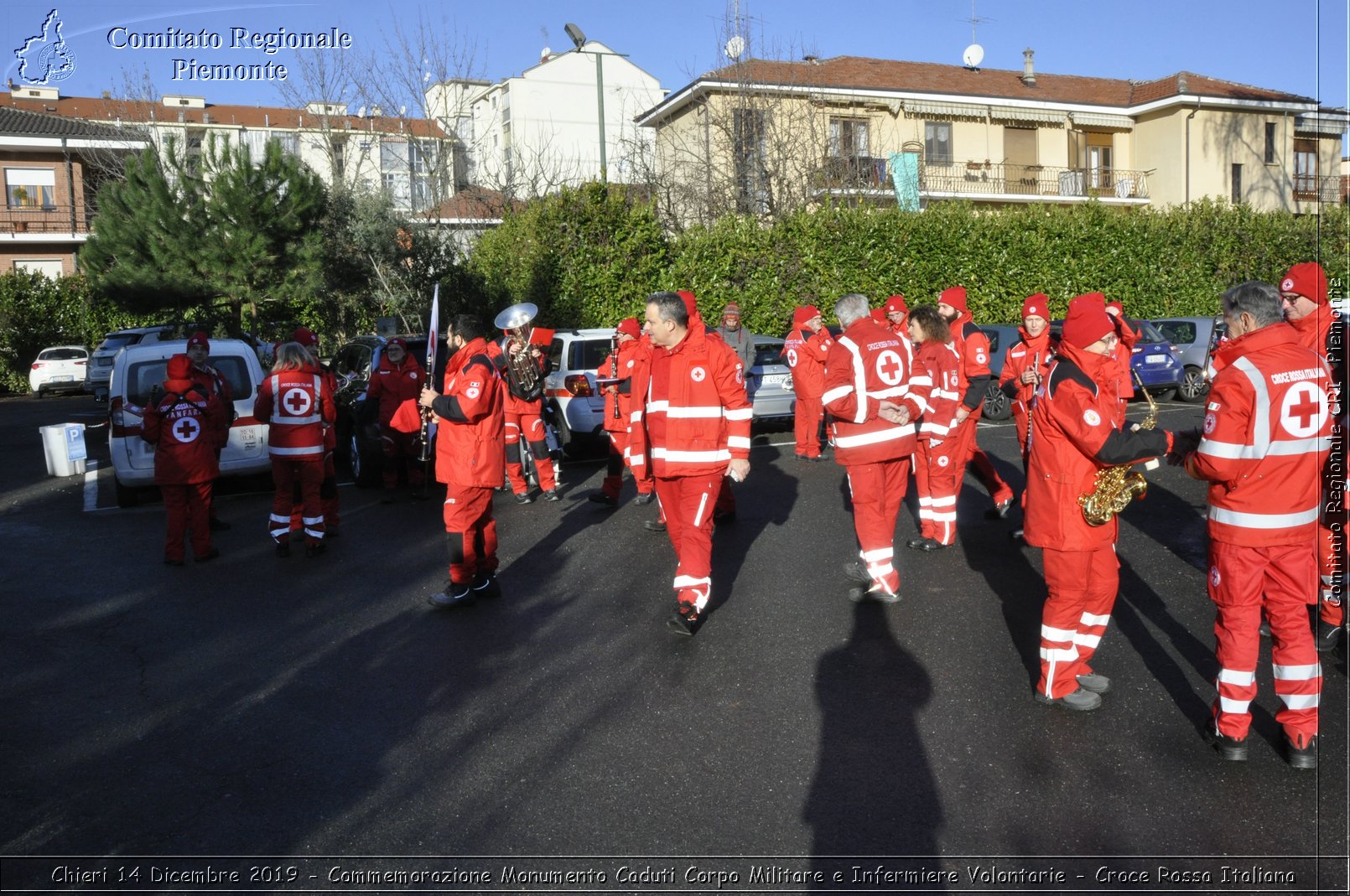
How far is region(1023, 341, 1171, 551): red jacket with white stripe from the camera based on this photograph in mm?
4730

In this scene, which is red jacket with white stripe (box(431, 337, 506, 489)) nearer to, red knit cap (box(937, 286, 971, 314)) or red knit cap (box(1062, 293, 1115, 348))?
red knit cap (box(1062, 293, 1115, 348))

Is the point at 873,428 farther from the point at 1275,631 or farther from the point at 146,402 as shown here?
the point at 146,402

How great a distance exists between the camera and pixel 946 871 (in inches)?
Answer: 149

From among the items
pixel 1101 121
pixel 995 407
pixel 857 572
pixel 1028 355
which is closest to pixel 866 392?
pixel 857 572

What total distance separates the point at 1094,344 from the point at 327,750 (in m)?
3.99

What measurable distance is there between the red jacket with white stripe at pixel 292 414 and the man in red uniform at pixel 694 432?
151 inches

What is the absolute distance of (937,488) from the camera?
8.50 metres

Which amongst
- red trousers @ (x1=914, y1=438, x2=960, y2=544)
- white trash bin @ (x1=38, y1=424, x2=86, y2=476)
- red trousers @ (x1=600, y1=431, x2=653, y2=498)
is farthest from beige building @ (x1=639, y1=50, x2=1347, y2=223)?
red trousers @ (x1=914, y1=438, x2=960, y2=544)

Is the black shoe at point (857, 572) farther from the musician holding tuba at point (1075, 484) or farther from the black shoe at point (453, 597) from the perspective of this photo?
the black shoe at point (453, 597)

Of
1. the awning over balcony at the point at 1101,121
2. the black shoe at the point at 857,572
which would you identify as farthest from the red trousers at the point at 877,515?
the awning over balcony at the point at 1101,121

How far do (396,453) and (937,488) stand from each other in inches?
242

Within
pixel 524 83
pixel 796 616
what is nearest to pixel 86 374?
pixel 524 83

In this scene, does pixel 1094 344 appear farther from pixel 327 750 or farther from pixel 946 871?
pixel 327 750

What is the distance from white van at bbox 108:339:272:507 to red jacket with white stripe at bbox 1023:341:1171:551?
8995 mm
